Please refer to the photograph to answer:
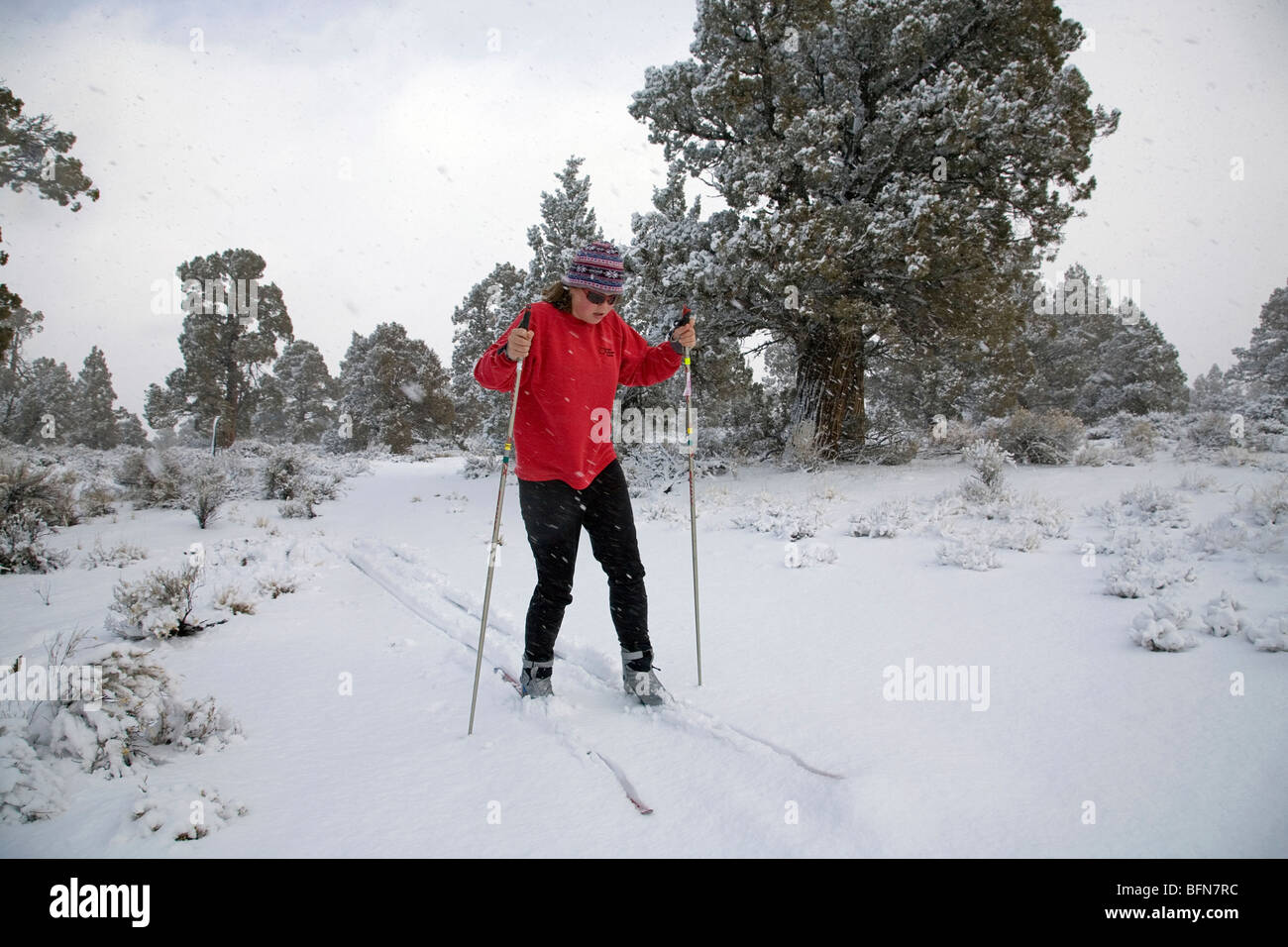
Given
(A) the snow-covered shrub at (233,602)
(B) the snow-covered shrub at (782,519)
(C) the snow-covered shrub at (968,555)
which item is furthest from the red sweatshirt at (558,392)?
(B) the snow-covered shrub at (782,519)

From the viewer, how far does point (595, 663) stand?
375cm

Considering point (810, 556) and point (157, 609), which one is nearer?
point (157, 609)

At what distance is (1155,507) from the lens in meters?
6.18

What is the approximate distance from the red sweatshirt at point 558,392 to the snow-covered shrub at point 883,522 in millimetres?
3929

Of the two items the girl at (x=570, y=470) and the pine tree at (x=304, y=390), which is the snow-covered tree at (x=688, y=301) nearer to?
the girl at (x=570, y=470)

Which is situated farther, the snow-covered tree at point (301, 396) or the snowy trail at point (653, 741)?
the snow-covered tree at point (301, 396)

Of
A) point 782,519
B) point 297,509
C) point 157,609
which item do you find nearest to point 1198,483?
point 782,519

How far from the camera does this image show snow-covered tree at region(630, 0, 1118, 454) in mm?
9422

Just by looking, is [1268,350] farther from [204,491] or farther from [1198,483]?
[204,491]

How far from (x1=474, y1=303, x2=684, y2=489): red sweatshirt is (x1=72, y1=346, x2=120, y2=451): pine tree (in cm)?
4500

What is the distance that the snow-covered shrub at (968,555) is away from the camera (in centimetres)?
483

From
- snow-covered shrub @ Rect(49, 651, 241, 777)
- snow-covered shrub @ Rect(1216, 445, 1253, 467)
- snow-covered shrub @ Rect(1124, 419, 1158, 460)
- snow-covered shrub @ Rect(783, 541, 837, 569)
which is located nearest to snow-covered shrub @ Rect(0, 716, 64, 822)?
snow-covered shrub @ Rect(49, 651, 241, 777)

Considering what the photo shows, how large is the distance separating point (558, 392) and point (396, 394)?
111 ft
